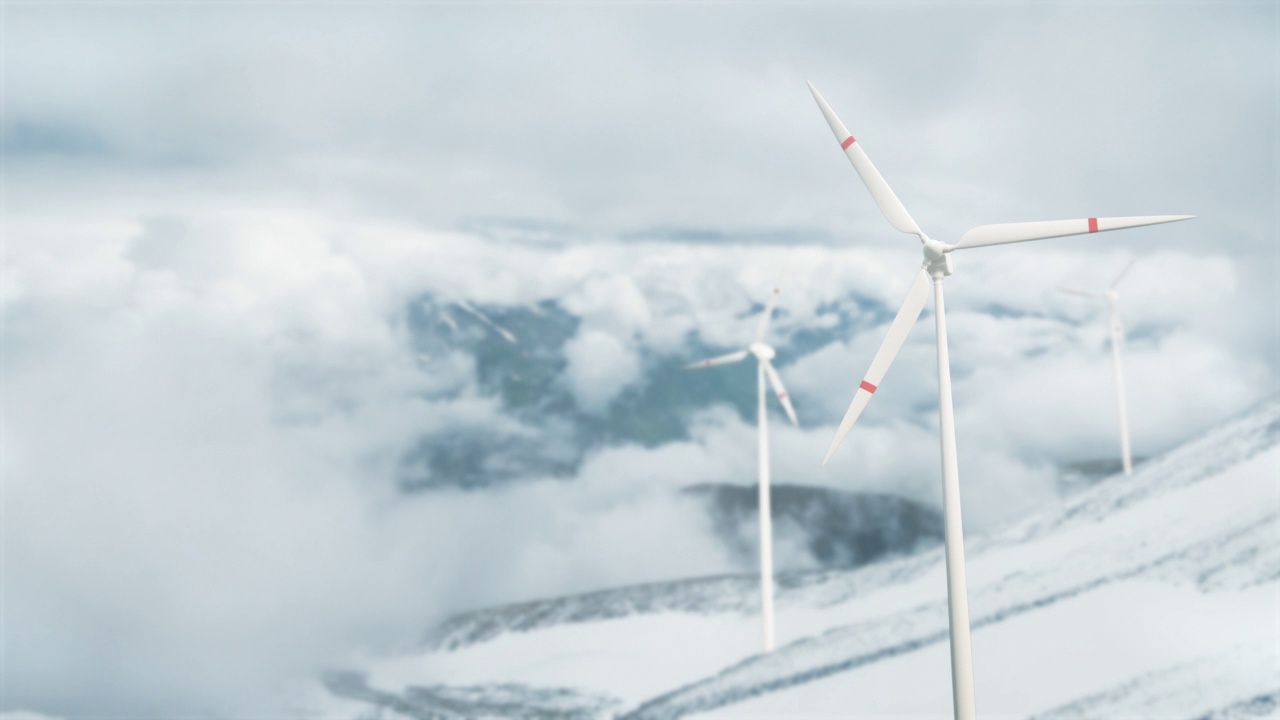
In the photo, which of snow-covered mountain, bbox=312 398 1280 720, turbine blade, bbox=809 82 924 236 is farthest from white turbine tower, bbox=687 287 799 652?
turbine blade, bbox=809 82 924 236

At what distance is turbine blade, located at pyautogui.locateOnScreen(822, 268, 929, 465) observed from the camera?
99.8 ft

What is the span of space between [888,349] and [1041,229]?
604 cm

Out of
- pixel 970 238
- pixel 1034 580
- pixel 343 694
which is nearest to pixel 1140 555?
pixel 1034 580

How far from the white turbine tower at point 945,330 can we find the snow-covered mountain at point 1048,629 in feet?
87.3

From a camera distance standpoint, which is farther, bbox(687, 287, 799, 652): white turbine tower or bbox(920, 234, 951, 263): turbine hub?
bbox(687, 287, 799, 652): white turbine tower

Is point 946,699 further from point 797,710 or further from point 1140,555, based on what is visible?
point 1140,555

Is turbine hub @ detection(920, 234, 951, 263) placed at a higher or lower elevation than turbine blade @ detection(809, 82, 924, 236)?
lower

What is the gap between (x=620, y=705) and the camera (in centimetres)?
8781

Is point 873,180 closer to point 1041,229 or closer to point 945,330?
point 1041,229

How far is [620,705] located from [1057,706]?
146ft

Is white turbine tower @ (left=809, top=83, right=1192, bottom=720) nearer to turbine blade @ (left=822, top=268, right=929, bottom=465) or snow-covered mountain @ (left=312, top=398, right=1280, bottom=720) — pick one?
turbine blade @ (left=822, top=268, right=929, bottom=465)

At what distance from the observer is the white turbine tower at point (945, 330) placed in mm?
27375

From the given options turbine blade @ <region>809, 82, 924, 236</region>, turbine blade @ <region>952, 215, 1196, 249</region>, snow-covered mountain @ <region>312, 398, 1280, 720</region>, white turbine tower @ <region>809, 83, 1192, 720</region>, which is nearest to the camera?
white turbine tower @ <region>809, 83, 1192, 720</region>

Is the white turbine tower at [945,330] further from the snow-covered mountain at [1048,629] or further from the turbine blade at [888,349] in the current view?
the snow-covered mountain at [1048,629]
